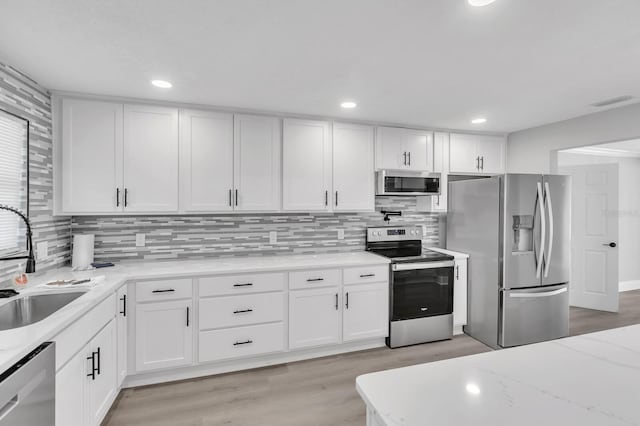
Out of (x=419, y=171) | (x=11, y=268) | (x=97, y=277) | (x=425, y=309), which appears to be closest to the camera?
(x=11, y=268)

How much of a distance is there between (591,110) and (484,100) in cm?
121

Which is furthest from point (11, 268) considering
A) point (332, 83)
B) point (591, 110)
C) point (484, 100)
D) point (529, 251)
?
point (591, 110)

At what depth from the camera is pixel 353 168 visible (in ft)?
10.7

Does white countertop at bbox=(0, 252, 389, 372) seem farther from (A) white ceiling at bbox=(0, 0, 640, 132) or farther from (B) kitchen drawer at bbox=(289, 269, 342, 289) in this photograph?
(A) white ceiling at bbox=(0, 0, 640, 132)

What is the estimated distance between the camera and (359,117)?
3.19m

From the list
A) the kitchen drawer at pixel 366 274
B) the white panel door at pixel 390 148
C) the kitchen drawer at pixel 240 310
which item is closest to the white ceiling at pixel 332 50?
the white panel door at pixel 390 148

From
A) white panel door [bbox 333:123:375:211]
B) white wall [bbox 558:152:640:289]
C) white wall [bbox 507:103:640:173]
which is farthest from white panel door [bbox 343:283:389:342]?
white wall [bbox 558:152:640:289]

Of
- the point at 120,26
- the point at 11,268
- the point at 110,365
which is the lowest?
the point at 110,365

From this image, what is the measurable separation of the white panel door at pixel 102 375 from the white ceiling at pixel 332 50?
1740 millimetres

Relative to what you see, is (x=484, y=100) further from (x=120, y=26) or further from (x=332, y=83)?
(x=120, y=26)

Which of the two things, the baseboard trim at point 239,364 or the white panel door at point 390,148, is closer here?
the baseboard trim at point 239,364

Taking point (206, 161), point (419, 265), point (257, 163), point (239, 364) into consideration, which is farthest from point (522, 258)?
point (206, 161)

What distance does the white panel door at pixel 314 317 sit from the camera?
2.77 metres

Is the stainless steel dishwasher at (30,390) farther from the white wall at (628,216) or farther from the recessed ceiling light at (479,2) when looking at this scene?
the white wall at (628,216)
